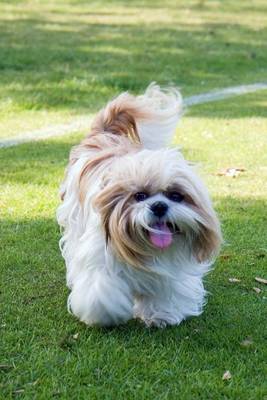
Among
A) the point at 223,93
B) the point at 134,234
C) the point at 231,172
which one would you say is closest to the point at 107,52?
the point at 223,93

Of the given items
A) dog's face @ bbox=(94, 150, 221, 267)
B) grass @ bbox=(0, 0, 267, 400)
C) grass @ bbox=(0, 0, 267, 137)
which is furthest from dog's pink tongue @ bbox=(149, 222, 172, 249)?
grass @ bbox=(0, 0, 267, 137)

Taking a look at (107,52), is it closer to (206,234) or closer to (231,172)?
(231,172)

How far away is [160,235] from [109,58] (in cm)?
1303

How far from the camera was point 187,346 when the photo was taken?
4.70 metres

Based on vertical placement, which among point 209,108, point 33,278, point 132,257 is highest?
point 132,257

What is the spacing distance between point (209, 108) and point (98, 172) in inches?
319

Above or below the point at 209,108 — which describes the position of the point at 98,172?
above

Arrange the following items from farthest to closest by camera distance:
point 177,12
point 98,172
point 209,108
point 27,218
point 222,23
Answer: 1. point 177,12
2. point 222,23
3. point 209,108
4. point 27,218
5. point 98,172

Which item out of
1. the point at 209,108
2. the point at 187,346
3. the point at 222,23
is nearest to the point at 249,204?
the point at 187,346

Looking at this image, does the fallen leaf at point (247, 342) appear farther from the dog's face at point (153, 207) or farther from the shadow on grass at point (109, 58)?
the shadow on grass at point (109, 58)

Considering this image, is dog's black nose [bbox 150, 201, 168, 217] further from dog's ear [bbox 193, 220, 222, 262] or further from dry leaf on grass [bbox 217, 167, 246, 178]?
dry leaf on grass [bbox 217, 167, 246, 178]

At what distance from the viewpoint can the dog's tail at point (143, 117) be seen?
5805 millimetres

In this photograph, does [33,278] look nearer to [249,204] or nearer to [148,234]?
[148,234]

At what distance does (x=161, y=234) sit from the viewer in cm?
444
